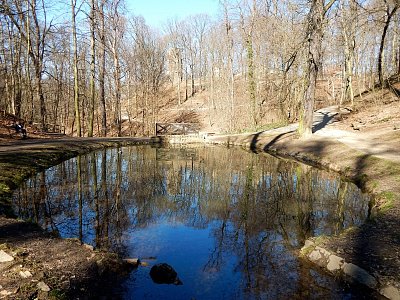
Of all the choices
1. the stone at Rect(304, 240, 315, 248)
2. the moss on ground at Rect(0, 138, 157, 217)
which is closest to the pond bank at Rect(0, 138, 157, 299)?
the moss on ground at Rect(0, 138, 157, 217)

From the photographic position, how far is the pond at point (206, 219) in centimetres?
495

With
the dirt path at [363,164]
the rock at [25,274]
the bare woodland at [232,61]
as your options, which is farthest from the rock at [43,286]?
the bare woodland at [232,61]

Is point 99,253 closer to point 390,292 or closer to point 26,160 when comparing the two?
point 390,292

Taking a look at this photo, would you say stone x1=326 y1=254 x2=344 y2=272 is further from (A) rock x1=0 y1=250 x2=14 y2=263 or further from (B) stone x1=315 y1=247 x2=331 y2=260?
(A) rock x1=0 y1=250 x2=14 y2=263

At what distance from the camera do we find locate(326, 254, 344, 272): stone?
5.18 metres

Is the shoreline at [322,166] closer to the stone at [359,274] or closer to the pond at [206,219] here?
the stone at [359,274]

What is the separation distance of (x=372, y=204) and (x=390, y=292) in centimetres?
476

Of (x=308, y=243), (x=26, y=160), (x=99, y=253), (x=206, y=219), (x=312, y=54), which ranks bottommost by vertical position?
(x=206, y=219)

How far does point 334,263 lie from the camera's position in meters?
5.27

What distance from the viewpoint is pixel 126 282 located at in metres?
4.83

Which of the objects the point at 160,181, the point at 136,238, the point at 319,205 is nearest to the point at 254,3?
the point at 160,181

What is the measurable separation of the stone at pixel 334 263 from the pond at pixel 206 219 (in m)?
0.27

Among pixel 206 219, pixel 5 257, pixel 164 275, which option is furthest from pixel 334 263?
pixel 5 257

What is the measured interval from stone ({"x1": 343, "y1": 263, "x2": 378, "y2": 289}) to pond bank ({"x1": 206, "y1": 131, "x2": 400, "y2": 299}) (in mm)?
58
